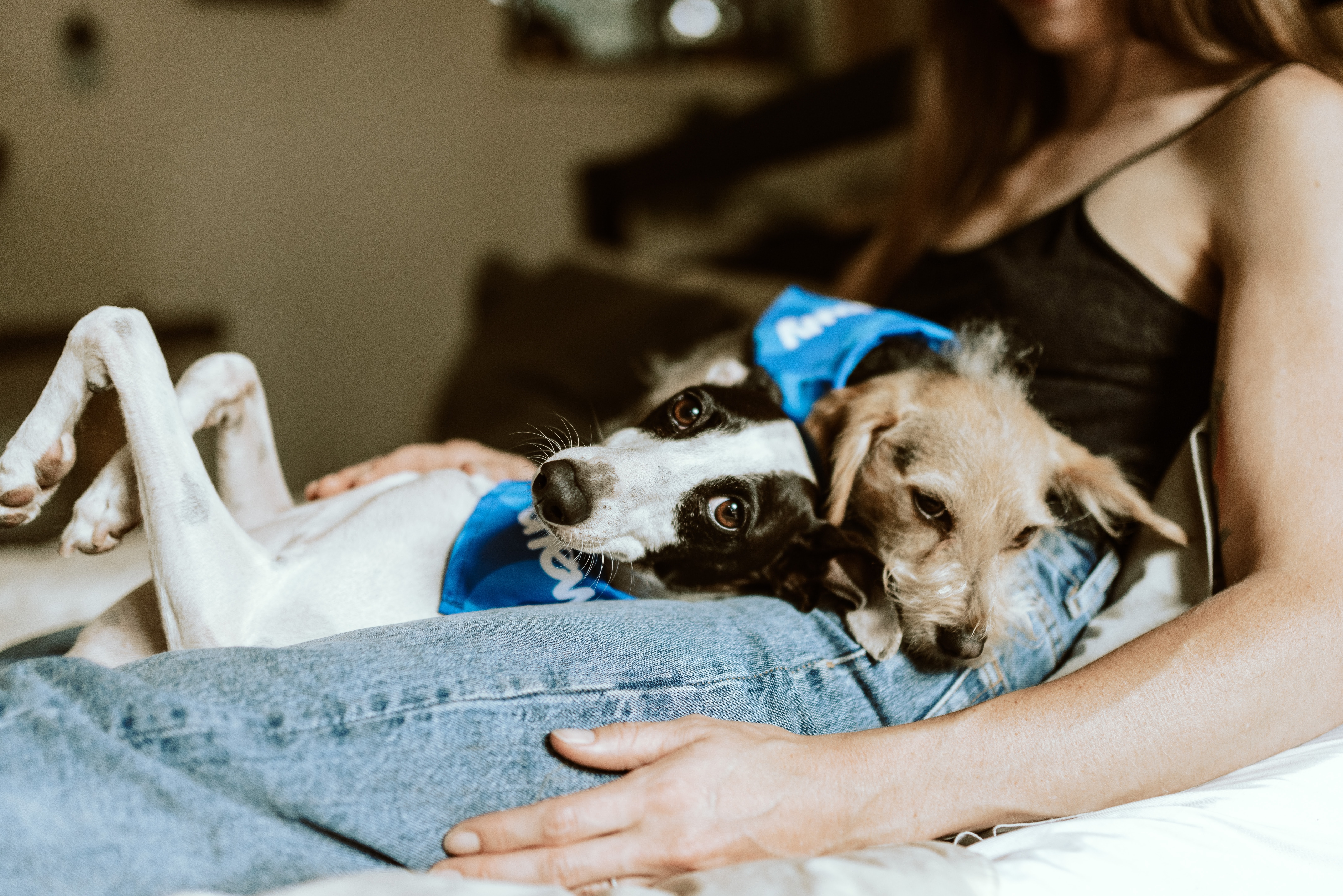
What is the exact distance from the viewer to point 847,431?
1.30 m

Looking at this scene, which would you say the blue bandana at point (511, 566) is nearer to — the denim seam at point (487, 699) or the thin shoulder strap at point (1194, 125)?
the denim seam at point (487, 699)

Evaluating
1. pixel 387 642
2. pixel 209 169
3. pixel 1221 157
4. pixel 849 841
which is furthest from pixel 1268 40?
pixel 209 169

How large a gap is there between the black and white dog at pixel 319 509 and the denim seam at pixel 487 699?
17 cm

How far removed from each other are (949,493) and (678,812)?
609 millimetres

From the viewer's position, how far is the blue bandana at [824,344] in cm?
143

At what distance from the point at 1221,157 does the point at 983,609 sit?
2.71ft

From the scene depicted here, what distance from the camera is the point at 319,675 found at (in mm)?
870

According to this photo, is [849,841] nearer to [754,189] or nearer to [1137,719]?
[1137,719]

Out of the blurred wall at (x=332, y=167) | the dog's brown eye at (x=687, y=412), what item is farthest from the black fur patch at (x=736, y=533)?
the blurred wall at (x=332, y=167)

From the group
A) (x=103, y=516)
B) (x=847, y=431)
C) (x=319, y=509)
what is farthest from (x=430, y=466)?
(x=847, y=431)

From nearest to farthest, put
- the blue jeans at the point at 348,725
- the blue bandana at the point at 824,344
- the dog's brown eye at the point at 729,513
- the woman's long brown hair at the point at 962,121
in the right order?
the blue jeans at the point at 348,725
the dog's brown eye at the point at 729,513
the blue bandana at the point at 824,344
the woman's long brown hair at the point at 962,121

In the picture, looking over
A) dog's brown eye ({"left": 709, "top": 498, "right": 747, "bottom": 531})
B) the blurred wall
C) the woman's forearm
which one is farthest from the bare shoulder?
the blurred wall

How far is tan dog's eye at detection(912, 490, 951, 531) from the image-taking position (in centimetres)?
121

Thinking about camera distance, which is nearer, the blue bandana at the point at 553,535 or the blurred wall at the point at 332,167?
the blue bandana at the point at 553,535
